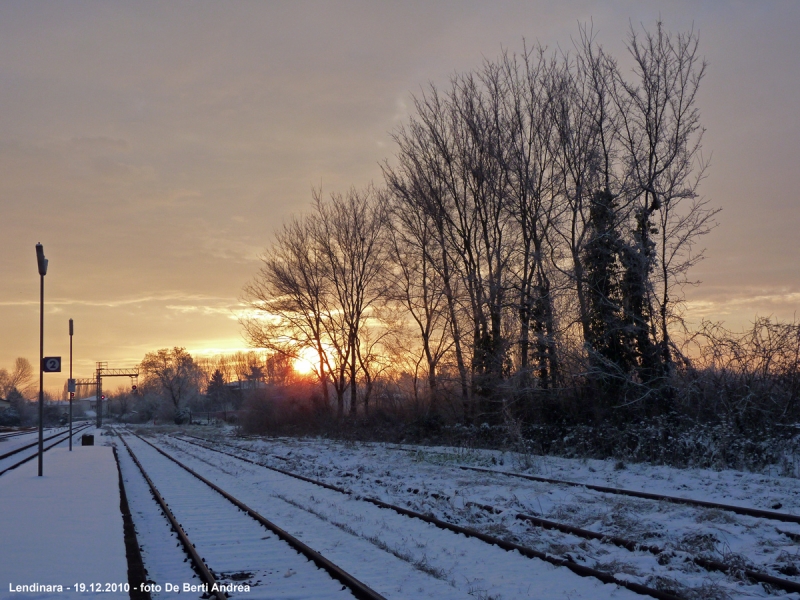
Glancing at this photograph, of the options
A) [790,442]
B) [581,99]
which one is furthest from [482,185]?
[790,442]

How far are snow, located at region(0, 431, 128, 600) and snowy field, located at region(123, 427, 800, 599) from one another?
1270 mm

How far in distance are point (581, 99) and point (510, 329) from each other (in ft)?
33.8

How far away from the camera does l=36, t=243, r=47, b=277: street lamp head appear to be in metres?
20.0

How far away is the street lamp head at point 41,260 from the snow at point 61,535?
627cm

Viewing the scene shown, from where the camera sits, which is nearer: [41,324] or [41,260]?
[41,260]

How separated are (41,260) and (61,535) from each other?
12.2 meters

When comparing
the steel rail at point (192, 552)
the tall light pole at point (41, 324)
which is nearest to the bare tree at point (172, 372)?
the tall light pole at point (41, 324)

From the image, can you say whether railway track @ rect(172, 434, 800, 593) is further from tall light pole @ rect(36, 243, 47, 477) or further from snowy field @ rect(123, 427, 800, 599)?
tall light pole @ rect(36, 243, 47, 477)

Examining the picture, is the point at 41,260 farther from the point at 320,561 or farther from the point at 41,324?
the point at 320,561

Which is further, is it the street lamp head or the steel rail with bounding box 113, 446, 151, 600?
the street lamp head

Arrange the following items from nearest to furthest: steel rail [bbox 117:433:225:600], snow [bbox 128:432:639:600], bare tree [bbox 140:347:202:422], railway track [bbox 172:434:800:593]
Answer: railway track [bbox 172:434:800:593], snow [bbox 128:432:639:600], steel rail [bbox 117:433:225:600], bare tree [bbox 140:347:202:422]

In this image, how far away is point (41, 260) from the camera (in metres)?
20.2

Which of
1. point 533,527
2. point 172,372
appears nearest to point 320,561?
point 533,527

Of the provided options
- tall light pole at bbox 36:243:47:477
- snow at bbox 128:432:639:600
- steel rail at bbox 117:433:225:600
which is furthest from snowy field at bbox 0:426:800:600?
tall light pole at bbox 36:243:47:477
